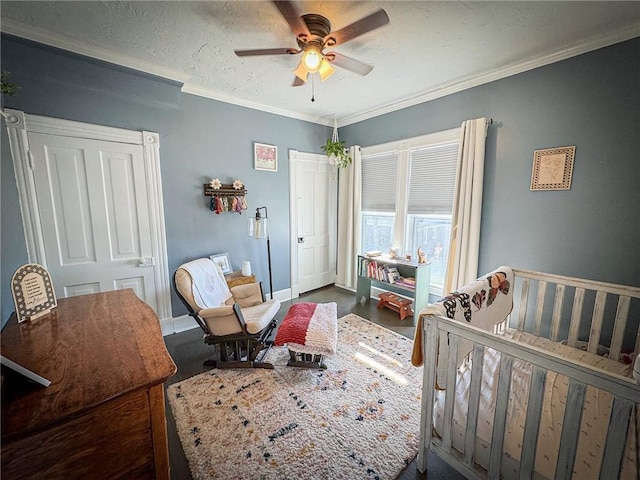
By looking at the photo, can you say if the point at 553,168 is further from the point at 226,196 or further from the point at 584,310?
the point at 226,196

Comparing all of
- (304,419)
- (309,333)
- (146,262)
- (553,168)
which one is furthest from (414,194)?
(146,262)

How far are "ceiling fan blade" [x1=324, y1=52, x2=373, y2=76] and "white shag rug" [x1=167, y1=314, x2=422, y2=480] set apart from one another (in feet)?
7.94

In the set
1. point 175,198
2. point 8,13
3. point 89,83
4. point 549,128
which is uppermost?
point 8,13

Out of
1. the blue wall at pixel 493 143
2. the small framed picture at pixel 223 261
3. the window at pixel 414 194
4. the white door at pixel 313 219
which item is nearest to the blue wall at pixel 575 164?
the blue wall at pixel 493 143

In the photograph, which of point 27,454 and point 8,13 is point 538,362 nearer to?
point 27,454

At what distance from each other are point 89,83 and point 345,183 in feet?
9.97

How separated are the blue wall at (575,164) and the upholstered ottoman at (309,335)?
1.82 metres

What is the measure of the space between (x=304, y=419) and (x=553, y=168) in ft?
9.42

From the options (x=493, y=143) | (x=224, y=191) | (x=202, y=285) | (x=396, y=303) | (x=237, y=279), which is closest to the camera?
(x=202, y=285)

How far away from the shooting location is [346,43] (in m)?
2.05

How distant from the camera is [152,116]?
102 inches

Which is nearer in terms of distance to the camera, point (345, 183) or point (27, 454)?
point (27, 454)

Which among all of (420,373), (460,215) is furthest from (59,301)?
(460,215)

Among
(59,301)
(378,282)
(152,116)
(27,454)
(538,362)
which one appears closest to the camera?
(27,454)
